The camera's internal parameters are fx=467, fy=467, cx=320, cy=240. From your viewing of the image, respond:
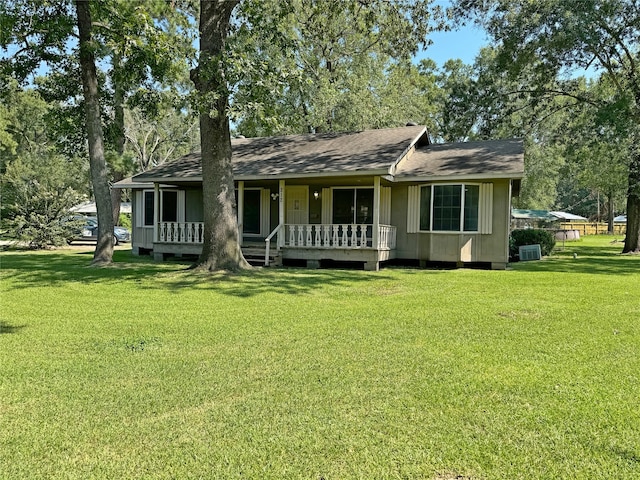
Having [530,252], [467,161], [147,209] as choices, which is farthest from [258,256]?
[530,252]

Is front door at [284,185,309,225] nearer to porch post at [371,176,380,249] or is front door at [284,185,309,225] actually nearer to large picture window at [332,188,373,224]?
large picture window at [332,188,373,224]

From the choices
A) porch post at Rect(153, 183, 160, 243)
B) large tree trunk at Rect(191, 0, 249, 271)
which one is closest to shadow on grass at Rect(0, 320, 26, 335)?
large tree trunk at Rect(191, 0, 249, 271)

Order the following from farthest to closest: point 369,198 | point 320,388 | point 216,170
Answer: point 369,198, point 216,170, point 320,388

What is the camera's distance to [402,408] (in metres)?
3.56

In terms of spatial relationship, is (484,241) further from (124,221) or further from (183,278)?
(124,221)

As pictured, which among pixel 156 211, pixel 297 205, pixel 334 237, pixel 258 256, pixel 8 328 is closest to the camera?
pixel 8 328

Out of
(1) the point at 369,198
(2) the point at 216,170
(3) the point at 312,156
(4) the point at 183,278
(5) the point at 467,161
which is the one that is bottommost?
(4) the point at 183,278

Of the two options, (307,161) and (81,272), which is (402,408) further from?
(307,161)

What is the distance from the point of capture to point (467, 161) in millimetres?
13992

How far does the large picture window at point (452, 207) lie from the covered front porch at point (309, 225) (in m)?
1.30

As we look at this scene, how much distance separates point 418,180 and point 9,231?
17.4m

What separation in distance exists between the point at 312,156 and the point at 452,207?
4682 millimetres

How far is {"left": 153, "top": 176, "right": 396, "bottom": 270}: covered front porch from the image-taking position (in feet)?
44.0

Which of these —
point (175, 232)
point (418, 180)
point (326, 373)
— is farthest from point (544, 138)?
point (326, 373)
